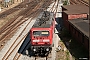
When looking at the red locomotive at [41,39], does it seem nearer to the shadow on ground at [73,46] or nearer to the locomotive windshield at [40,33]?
the locomotive windshield at [40,33]

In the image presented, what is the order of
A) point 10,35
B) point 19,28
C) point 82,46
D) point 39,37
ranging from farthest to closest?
point 19,28
point 10,35
point 82,46
point 39,37

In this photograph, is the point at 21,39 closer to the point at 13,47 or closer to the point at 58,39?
the point at 13,47

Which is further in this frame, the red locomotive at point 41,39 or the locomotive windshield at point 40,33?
the locomotive windshield at point 40,33

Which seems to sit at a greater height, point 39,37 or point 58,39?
point 39,37

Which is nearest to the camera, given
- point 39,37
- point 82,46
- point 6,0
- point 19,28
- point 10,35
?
point 39,37

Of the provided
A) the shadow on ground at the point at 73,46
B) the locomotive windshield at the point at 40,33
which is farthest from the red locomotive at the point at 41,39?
the shadow on ground at the point at 73,46

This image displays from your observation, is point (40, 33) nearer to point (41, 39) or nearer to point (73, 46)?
point (41, 39)

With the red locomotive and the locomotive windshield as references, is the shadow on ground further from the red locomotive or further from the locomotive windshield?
the locomotive windshield

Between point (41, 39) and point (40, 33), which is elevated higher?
point (40, 33)

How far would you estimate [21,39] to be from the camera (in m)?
25.7

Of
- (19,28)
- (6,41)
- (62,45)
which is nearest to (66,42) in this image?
(62,45)

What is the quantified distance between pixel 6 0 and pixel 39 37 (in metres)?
41.0

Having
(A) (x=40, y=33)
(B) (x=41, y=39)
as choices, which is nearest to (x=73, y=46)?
(B) (x=41, y=39)

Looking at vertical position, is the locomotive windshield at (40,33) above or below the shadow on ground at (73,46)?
above
